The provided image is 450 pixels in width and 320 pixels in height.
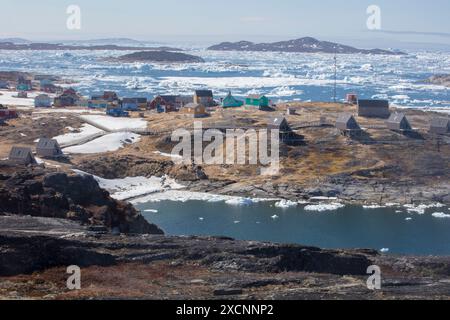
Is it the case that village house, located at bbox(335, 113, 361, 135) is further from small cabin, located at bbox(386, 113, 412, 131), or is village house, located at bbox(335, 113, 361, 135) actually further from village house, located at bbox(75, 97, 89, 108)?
village house, located at bbox(75, 97, 89, 108)

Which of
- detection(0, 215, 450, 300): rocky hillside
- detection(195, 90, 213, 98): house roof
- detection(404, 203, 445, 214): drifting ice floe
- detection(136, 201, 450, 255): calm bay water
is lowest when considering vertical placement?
detection(136, 201, 450, 255): calm bay water

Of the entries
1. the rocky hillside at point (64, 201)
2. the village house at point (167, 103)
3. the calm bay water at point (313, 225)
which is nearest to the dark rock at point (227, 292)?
the rocky hillside at point (64, 201)

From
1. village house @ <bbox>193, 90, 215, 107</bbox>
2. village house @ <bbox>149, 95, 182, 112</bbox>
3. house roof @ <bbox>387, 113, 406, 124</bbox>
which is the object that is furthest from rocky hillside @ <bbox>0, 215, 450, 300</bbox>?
village house @ <bbox>193, 90, 215, 107</bbox>

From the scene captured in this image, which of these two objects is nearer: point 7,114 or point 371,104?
point 371,104

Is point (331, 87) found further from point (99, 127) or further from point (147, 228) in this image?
point (147, 228)

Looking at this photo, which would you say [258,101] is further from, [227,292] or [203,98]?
[227,292]

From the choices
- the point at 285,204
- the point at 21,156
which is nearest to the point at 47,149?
the point at 21,156
